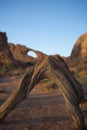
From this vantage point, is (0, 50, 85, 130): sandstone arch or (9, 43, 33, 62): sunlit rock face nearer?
(0, 50, 85, 130): sandstone arch

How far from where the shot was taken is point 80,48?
40125 mm

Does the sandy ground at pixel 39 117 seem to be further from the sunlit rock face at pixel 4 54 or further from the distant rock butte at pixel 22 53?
the distant rock butte at pixel 22 53

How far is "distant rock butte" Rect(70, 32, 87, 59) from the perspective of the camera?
39297mm

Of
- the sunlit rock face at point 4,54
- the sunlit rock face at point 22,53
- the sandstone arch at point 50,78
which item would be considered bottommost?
the sandstone arch at point 50,78

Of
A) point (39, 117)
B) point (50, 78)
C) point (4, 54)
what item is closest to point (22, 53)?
point (4, 54)

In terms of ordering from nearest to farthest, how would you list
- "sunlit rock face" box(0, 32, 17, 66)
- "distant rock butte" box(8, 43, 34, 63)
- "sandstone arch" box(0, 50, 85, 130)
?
"sandstone arch" box(0, 50, 85, 130), "sunlit rock face" box(0, 32, 17, 66), "distant rock butte" box(8, 43, 34, 63)

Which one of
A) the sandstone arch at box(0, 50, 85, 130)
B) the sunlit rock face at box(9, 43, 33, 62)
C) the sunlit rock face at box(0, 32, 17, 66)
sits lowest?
the sandstone arch at box(0, 50, 85, 130)

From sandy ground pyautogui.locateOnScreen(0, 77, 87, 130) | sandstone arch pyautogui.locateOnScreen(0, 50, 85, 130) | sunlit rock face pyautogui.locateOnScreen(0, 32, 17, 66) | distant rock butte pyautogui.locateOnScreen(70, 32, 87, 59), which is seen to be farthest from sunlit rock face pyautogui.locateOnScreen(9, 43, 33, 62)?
sandstone arch pyautogui.locateOnScreen(0, 50, 85, 130)

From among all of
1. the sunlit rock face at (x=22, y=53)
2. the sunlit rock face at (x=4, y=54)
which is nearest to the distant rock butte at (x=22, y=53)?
the sunlit rock face at (x=22, y=53)

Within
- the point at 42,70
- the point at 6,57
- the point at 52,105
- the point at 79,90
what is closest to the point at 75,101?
the point at 79,90

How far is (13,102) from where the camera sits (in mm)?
6234

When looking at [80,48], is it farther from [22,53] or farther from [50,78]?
[50,78]

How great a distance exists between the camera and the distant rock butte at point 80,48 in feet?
129

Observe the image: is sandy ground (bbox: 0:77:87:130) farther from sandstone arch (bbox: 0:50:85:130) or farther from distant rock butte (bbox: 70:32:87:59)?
distant rock butte (bbox: 70:32:87:59)
